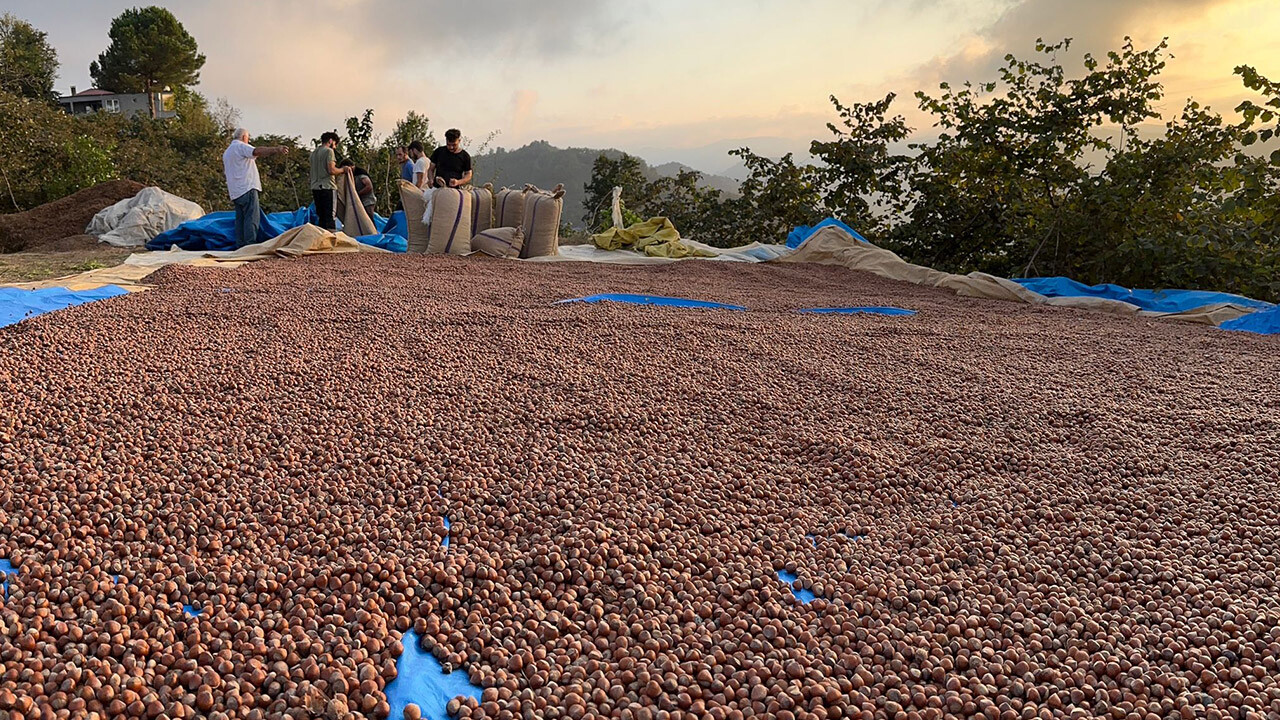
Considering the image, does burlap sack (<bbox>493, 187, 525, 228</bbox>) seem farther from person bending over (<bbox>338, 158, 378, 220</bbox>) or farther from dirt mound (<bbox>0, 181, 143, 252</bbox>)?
dirt mound (<bbox>0, 181, 143, 252</bbox>)

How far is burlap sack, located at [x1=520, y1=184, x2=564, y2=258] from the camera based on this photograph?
23.3ft

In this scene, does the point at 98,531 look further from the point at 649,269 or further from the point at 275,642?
the point at 649,269

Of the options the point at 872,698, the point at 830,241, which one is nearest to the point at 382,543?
the point at 872,698

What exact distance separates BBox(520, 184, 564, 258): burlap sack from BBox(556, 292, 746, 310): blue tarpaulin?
2.44 m

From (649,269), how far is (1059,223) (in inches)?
124

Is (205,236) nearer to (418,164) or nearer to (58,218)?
(418,164)

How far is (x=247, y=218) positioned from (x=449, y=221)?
166 cm

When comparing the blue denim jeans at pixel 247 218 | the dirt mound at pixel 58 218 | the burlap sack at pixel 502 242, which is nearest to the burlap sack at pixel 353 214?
the blue denim jeans at pixel 247 218

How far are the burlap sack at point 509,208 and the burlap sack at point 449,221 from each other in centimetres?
37

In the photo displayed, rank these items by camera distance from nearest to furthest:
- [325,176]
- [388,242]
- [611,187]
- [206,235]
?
[206,235], [388,242], [325,176], [611,187]

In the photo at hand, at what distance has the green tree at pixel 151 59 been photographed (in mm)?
29516

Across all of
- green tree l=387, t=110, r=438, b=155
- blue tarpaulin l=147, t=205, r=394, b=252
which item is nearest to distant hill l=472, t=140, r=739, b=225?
green tree l=387, t=110, r=438, b=155

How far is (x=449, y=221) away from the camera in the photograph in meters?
6.91

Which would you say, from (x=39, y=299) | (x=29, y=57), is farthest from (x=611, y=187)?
(x=29, y=57)
